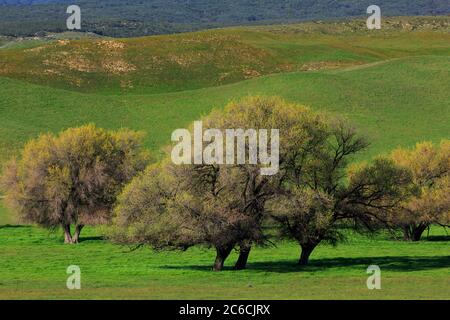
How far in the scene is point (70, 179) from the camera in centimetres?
6519

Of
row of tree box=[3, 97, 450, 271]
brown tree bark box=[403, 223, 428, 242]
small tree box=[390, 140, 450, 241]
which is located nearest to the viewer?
row of tree box=[3, 97, 450, 271]

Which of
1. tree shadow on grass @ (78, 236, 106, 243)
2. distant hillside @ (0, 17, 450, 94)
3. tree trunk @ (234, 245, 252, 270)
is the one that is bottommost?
tree shadow on grass @ (78, 236, 106, 243)

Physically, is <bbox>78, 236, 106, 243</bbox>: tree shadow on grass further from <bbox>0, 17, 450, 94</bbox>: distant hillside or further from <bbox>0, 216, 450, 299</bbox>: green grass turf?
<bbox>0, 17, 450, 94</bbox>: distant hillside

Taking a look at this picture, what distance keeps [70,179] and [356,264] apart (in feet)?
73.0

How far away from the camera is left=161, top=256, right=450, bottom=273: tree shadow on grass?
47.8 meters

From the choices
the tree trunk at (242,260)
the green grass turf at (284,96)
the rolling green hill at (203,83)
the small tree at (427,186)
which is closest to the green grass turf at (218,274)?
the tree trunk at (242,260)

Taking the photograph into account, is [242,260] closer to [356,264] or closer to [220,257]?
[220,257]

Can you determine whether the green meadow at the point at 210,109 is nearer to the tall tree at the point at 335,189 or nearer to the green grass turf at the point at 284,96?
the green grass turf at the point at 284,96

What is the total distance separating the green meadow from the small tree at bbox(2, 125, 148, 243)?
181 centimetres

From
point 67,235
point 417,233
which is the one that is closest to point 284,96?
point 417,233

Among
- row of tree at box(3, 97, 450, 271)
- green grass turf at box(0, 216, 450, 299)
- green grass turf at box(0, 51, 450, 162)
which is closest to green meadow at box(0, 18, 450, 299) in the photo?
green grass turf at box(0, 216, 450, 299)

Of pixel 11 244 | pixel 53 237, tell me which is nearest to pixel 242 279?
pixel 11 244

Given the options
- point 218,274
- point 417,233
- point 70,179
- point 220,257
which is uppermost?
point 70,179

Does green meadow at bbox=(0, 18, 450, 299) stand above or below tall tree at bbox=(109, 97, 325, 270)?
below
